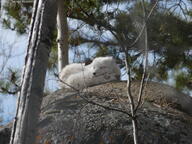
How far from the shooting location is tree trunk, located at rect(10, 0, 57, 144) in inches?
93.1

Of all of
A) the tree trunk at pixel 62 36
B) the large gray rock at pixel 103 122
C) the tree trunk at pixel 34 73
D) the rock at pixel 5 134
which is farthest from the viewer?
the tree trunk at pixel 62 36

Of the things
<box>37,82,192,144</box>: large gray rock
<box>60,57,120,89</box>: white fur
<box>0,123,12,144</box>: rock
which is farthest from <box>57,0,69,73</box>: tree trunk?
<box>0,123,12,144</box>: rock

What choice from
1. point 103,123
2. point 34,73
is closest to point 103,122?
point 103,123

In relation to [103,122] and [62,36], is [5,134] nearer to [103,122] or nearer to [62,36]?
[103,122]

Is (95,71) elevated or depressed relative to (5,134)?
elevated

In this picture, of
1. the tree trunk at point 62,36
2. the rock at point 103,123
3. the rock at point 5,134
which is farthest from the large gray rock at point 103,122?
the tree trunk at point 62,36

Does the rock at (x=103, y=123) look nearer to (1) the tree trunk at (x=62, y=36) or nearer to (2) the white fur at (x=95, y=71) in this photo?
(2) the white fur at (x=95, y=71)

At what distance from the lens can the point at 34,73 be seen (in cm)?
248

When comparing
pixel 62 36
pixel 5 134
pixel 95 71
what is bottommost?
pixel 5 134

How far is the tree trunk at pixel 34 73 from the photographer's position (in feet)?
7.76

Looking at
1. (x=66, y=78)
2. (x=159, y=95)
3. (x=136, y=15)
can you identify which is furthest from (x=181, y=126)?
(x=66, y=78)

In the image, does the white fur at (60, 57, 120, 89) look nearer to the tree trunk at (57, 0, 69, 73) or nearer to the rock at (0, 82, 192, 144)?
the tree trunk at (57, 0, 69, 73)

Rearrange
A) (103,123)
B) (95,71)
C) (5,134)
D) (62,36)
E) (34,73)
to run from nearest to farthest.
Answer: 1. (34,73)
2. (103,123)
3. (5,134)
4. (95,71)
5. (62,36)

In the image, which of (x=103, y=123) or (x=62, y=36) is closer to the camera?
(x=103, y=123)
